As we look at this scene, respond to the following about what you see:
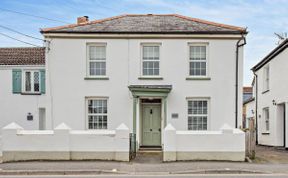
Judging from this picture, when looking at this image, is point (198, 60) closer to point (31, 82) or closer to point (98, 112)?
point (98, 112)

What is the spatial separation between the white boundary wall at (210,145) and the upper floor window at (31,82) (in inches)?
541

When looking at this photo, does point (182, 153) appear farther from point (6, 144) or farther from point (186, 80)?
point (6, 144)

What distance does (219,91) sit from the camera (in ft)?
63.4

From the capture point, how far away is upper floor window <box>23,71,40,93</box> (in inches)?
1042

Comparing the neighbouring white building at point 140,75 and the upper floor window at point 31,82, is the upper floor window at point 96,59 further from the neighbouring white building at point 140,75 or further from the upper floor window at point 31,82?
the upper floor window at point 31,82

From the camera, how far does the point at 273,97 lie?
77.4ft

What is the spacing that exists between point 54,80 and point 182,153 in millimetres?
7558

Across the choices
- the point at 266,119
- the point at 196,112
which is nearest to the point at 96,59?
the point at 196,112

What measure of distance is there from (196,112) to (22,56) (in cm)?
1334

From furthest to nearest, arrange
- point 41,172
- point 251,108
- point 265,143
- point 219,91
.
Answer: point 251,108 → point 265,143 → point 219,91 → point 41,172

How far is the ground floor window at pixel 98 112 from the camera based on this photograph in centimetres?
1964

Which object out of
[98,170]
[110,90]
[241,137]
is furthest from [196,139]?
[110,90]

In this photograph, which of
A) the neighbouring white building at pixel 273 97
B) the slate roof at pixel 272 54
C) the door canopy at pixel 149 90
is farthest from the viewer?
the neighbouring white building at pixel 273 97

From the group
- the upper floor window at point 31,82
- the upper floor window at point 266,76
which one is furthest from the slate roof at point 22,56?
the upper floor window at point 266,76
